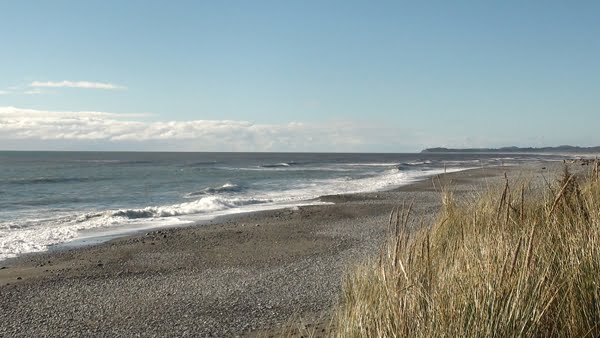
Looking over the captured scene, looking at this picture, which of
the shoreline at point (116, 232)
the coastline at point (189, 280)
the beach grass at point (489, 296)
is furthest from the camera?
the shoreline at point (116, 232)

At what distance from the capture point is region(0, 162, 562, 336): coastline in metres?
7.20

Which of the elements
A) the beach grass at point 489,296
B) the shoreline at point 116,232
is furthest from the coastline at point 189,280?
the beach grass at point 489,296

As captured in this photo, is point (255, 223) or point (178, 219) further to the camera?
point (178, 219)

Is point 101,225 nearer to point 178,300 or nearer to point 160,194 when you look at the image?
point 178,300

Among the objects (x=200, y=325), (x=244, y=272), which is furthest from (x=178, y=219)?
(x=200, y=325)

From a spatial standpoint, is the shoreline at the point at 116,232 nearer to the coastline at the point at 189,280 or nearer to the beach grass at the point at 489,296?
the coastline at the point at 189,280

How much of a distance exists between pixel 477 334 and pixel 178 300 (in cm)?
588

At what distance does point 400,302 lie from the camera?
134 inches

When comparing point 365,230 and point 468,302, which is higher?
point 468,302

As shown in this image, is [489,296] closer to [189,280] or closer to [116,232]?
[189,280]

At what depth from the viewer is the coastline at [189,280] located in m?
7.20

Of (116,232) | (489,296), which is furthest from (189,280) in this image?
(116,232)

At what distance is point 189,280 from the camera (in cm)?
954

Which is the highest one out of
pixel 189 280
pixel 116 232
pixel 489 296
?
pixel 489 296
